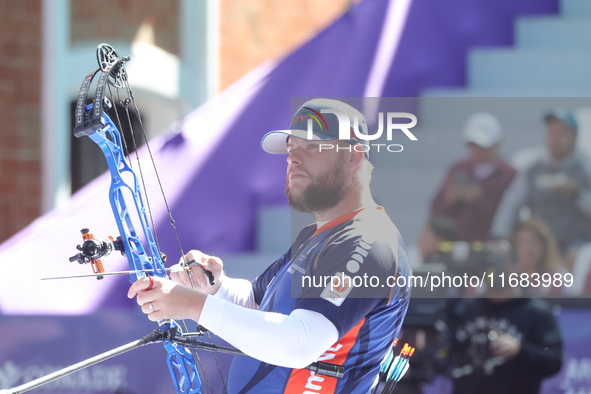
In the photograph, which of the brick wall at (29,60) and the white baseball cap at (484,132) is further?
the brick wall at (29,60)

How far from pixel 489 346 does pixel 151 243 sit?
1.88m

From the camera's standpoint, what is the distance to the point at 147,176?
13.1ft

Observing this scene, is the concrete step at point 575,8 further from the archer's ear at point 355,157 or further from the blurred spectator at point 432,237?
the archer's ear at point 355,157

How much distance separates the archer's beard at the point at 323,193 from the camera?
235 centimetres

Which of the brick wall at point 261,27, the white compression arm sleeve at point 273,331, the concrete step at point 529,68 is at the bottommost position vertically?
the white compression arm sleeve at point 273,331

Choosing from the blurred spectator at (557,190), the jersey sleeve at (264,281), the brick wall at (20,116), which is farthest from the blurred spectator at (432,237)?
the brick wall at (20,116)

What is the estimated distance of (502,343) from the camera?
12.4 feet

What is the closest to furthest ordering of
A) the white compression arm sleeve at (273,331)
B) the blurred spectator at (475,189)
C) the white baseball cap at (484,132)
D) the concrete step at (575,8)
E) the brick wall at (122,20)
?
1. the white compression arm sleeve at (273,331)
2. the blurred spectator at (475,189)
3. the white baseball cap at (484,132)
4. the brick wall at (122,20)
5. the concrete step at (575,8)

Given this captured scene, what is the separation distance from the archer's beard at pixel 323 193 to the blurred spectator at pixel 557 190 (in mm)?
1956

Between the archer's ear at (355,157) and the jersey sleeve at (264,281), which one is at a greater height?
the archer's ear at (355,157)

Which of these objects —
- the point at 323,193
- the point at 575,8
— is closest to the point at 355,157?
the point at 323,193

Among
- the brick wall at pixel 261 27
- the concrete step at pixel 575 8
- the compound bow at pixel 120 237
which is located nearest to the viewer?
the compound bow at pixel 120 237

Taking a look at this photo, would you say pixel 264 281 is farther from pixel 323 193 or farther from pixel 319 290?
pixel 319 290

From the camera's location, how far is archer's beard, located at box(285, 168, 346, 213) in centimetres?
235
